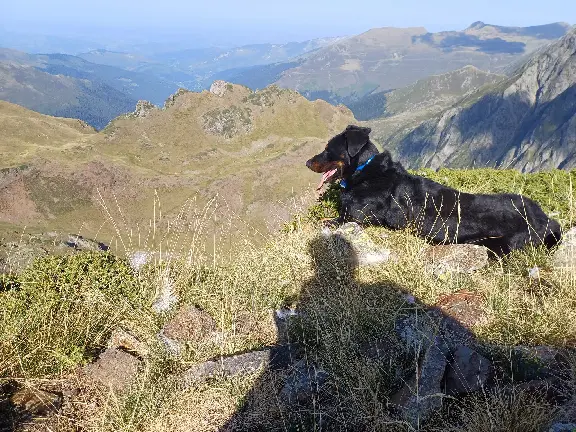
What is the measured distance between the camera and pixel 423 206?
6.48 metres

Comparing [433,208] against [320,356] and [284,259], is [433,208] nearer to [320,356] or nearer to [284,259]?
[284,259]

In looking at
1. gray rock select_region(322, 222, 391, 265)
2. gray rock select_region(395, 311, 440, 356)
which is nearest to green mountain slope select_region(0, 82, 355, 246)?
gray rock select_region(322, 222, 391, 265)

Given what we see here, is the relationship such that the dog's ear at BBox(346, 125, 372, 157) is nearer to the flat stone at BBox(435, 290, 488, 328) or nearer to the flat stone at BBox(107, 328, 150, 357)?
the flat stone at BBox(435, 290, 488, 328)

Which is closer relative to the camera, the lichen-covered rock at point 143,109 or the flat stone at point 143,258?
the flat stone at point 143,258

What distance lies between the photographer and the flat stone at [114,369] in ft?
12.4

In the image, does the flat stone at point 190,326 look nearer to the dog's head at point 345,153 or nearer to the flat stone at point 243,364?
the flat stone at point 243,364

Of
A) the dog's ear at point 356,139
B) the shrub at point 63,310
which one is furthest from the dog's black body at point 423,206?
the shrub at point 63,310

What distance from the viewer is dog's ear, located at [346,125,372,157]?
23.5 feet

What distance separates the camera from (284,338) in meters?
4.36

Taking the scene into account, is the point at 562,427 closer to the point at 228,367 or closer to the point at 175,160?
the point at 228,367

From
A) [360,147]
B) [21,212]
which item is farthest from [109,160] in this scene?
[360,147]

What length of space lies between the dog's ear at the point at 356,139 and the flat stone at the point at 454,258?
6.89ft

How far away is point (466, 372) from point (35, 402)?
336 centimetres

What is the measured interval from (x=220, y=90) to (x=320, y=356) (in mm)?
188168
